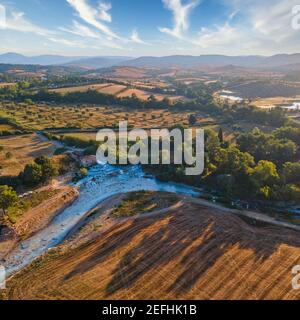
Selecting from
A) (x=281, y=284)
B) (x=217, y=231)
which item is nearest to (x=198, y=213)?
(x=217, y=231)

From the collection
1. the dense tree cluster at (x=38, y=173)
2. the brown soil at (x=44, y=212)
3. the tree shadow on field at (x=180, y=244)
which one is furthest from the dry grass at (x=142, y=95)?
the tree shadow on field at (x=180, y=244)

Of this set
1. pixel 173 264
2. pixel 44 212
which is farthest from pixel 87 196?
pixel 173 264

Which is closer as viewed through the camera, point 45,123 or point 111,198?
point 111,198

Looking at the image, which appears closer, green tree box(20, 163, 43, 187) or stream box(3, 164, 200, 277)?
stream box(3, 164, 200, 277)

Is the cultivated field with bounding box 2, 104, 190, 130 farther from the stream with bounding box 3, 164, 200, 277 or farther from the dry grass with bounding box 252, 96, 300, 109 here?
the dry grass with bounding box 252, 96, 300, 109

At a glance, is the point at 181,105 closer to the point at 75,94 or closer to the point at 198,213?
the point at 75,94

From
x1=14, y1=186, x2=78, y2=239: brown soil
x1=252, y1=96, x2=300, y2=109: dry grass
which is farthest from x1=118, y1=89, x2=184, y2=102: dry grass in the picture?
x1=14, y1=186, x2=78, y2=239: brown soil

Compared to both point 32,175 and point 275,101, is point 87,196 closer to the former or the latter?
point 32,175
